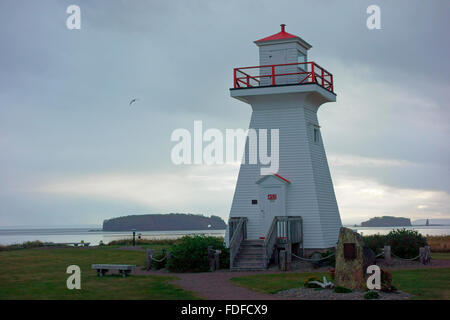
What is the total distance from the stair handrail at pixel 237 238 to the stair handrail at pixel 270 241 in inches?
59.5

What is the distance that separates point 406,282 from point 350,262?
3.15m

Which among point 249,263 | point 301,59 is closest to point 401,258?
point 249,263

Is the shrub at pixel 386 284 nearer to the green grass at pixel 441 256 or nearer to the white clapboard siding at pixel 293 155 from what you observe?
the white clapboard siding at pixel 293 155

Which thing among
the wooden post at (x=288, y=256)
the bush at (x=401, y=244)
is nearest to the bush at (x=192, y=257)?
the wooden post at (x=288, y=256)

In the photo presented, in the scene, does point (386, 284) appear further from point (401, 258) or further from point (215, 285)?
point (401, 258)

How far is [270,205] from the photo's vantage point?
1155 inches

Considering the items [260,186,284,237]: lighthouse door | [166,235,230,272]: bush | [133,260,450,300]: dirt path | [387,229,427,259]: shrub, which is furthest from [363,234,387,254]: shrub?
[166,235,230,272]: bush

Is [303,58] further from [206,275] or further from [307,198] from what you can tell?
[206,275]

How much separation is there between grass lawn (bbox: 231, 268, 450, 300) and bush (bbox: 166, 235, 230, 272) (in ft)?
12.7

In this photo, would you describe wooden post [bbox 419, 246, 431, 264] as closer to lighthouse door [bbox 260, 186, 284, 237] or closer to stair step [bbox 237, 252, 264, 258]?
lighthouse door [bbox 260, 186, 284, 237]

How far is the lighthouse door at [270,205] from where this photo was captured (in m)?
29.1

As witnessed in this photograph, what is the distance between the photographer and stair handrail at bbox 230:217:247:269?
88.5ft

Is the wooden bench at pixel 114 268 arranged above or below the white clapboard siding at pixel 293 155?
below
